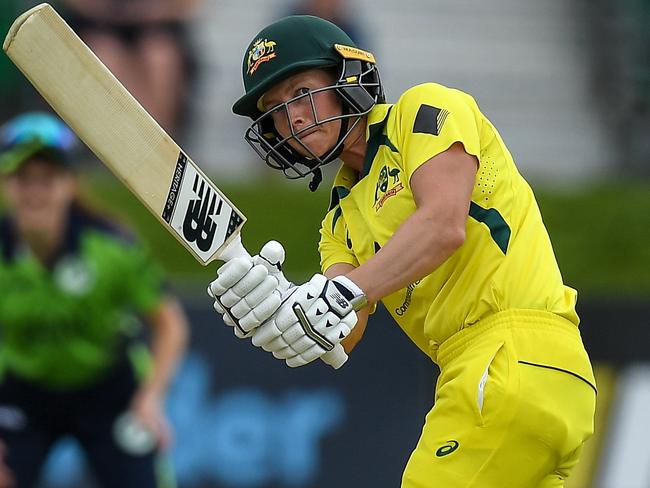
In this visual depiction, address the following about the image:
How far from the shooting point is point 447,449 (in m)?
3.57

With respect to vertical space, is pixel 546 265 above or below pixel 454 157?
below

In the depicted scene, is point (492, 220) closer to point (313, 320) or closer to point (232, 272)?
point (313, 320)

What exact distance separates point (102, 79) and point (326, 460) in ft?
11.7

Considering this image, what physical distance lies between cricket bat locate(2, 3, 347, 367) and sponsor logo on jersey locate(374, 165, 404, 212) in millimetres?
391

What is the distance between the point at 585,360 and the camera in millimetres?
3627

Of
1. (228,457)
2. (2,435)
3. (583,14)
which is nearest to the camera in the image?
(2,435)

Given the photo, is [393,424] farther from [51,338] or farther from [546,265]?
[546,265]

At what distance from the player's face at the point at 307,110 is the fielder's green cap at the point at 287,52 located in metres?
0.04

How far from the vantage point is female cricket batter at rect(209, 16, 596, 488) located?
11.2 ft

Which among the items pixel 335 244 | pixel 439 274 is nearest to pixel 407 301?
pixel 439 274

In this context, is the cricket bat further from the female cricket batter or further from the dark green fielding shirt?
the dark green fielding shirt

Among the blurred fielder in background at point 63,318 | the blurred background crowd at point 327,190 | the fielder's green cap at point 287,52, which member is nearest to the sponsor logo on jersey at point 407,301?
the fielder's green cap at point 287,52

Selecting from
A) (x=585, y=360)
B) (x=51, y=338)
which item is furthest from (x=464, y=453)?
(x=51, y=338)

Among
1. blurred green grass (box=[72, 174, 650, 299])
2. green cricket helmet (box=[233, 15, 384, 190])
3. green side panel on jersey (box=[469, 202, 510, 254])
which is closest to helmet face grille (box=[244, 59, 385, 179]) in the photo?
green cricket helmet (box=[233, 15, 384, 190])
